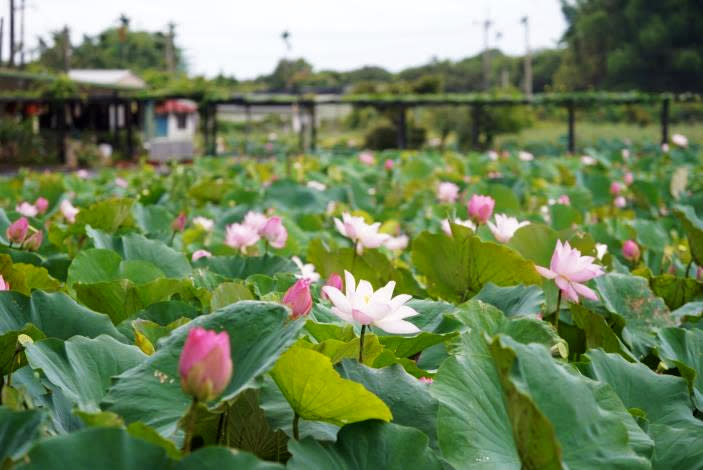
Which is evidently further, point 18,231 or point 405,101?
point 405,101

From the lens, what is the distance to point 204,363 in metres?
0.60

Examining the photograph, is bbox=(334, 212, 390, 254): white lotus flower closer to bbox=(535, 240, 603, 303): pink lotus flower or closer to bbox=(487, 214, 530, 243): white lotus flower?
bbox=(487, 214, 530, 243): white lotus flower

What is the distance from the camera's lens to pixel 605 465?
71 cm

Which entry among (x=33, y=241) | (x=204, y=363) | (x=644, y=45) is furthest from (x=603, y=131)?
(x=204, y=363)

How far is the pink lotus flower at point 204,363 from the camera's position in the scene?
0.60m

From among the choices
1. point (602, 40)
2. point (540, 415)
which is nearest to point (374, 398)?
point (540, 415)

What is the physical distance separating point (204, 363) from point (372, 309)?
324 mm

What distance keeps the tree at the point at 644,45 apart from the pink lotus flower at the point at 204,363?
39.2 m

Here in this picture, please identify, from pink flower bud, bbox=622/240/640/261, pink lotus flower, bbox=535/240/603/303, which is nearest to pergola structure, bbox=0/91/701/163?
pink flower bud, bbox=622/240/640/261

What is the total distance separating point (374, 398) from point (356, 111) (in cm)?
4312

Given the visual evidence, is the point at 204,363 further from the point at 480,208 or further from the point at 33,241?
the point at 33,241

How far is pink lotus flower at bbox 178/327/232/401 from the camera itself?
0.60 meters

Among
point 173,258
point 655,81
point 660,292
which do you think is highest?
point 655,81

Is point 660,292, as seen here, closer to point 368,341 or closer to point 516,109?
point 368,341
